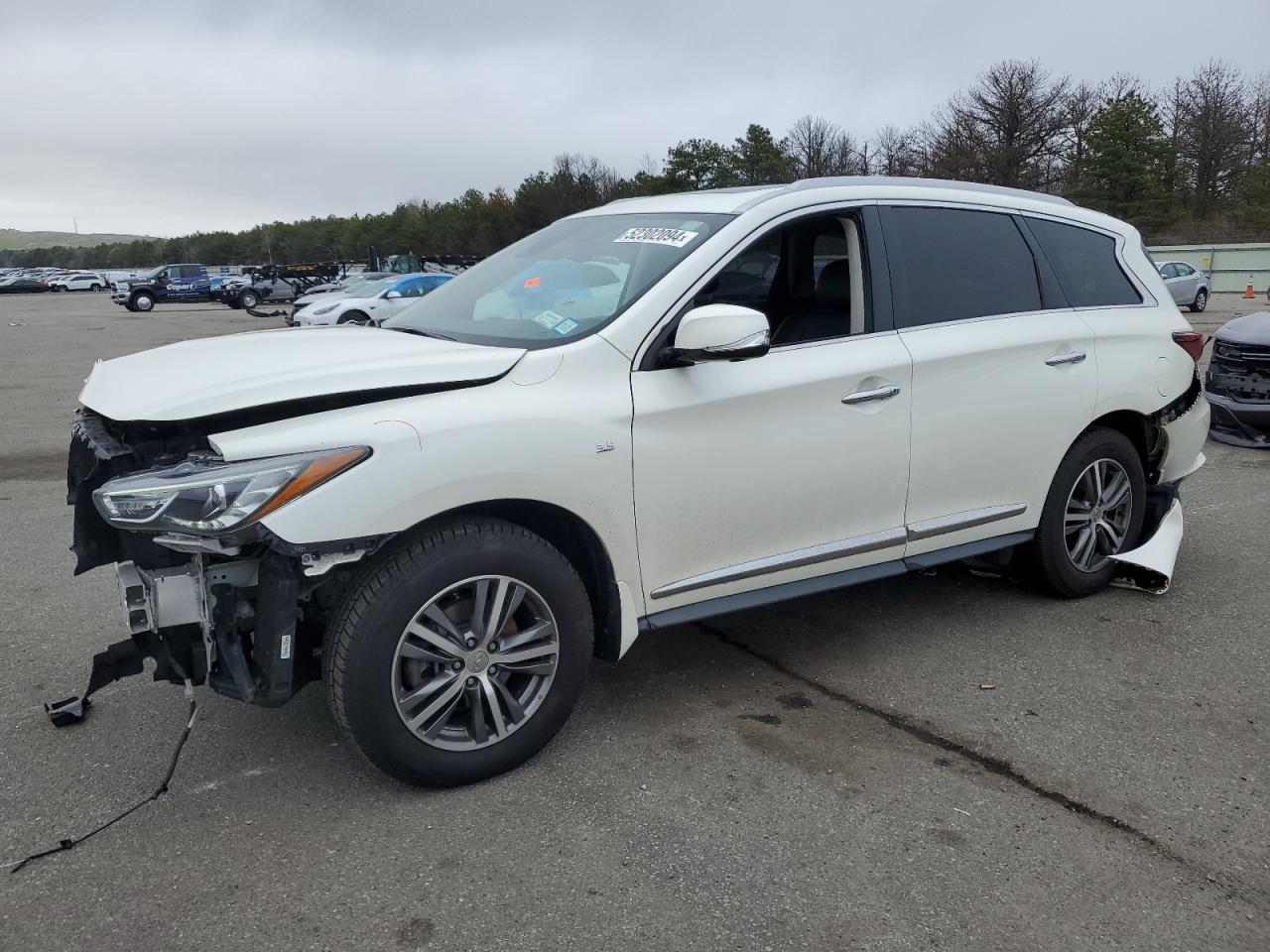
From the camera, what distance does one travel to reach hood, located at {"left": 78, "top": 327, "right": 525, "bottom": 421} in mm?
2926

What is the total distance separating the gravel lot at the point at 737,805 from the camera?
8.53 feet

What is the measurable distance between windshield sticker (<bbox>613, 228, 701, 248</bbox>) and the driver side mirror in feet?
1.65

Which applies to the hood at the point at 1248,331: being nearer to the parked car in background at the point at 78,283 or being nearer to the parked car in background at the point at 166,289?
the parked car in background at the point at 166,289

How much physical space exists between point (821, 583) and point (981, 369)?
115cm

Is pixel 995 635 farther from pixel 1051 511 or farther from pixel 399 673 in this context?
pixel 399 673

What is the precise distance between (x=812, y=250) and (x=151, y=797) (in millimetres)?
3206

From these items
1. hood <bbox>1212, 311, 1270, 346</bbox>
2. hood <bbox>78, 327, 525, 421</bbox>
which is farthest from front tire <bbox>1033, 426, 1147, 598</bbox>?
hood <bbox>1212, 311, 1270, 346</bbox>

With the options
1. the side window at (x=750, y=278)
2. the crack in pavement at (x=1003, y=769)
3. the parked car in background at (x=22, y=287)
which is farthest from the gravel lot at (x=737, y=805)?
the parked car in background at (x=22, y=287)

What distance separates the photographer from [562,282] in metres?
3.87

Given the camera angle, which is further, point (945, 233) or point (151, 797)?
point (945, 233)

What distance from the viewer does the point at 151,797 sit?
316cm

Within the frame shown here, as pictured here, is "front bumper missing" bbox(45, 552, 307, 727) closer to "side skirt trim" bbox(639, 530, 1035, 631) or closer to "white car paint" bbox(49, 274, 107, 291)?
"side skirt trim" bbox(639, 530, 1035, 631)

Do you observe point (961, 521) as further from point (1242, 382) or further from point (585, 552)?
point (1242, 382)

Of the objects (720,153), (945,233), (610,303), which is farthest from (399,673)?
(720,153)
